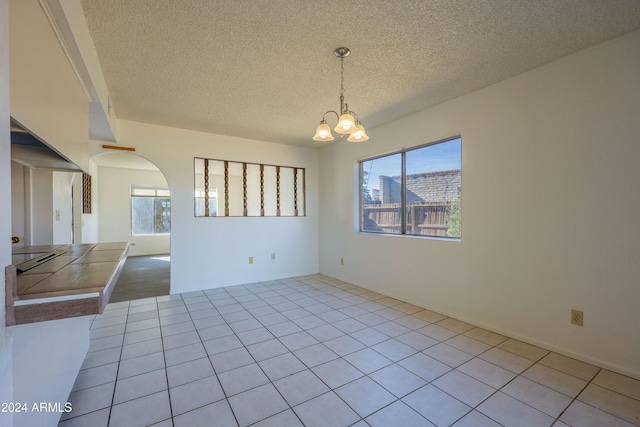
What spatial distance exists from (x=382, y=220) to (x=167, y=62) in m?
3.25

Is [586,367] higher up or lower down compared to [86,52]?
lower down

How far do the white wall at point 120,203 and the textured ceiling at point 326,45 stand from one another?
5.34 m

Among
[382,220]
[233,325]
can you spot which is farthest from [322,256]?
[233,325]

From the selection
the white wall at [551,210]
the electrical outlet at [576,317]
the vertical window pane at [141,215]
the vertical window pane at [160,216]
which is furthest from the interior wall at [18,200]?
the vertical window pane at [160,216]

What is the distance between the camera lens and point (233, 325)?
3.00 meters

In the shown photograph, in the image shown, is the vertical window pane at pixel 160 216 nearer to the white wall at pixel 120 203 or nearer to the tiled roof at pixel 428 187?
the white wall at pixel 120 203

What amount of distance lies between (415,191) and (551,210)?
1508mm

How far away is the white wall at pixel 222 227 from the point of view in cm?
415

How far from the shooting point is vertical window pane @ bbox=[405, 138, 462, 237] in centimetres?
325

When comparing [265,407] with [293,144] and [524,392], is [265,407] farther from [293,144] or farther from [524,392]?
[293,144]

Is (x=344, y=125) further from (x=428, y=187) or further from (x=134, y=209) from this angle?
(x=134, y=209)

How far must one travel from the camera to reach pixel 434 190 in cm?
348

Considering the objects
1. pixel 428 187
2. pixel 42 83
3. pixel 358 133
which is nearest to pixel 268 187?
pixel 428 187

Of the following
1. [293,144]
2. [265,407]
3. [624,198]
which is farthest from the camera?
[293,144]
